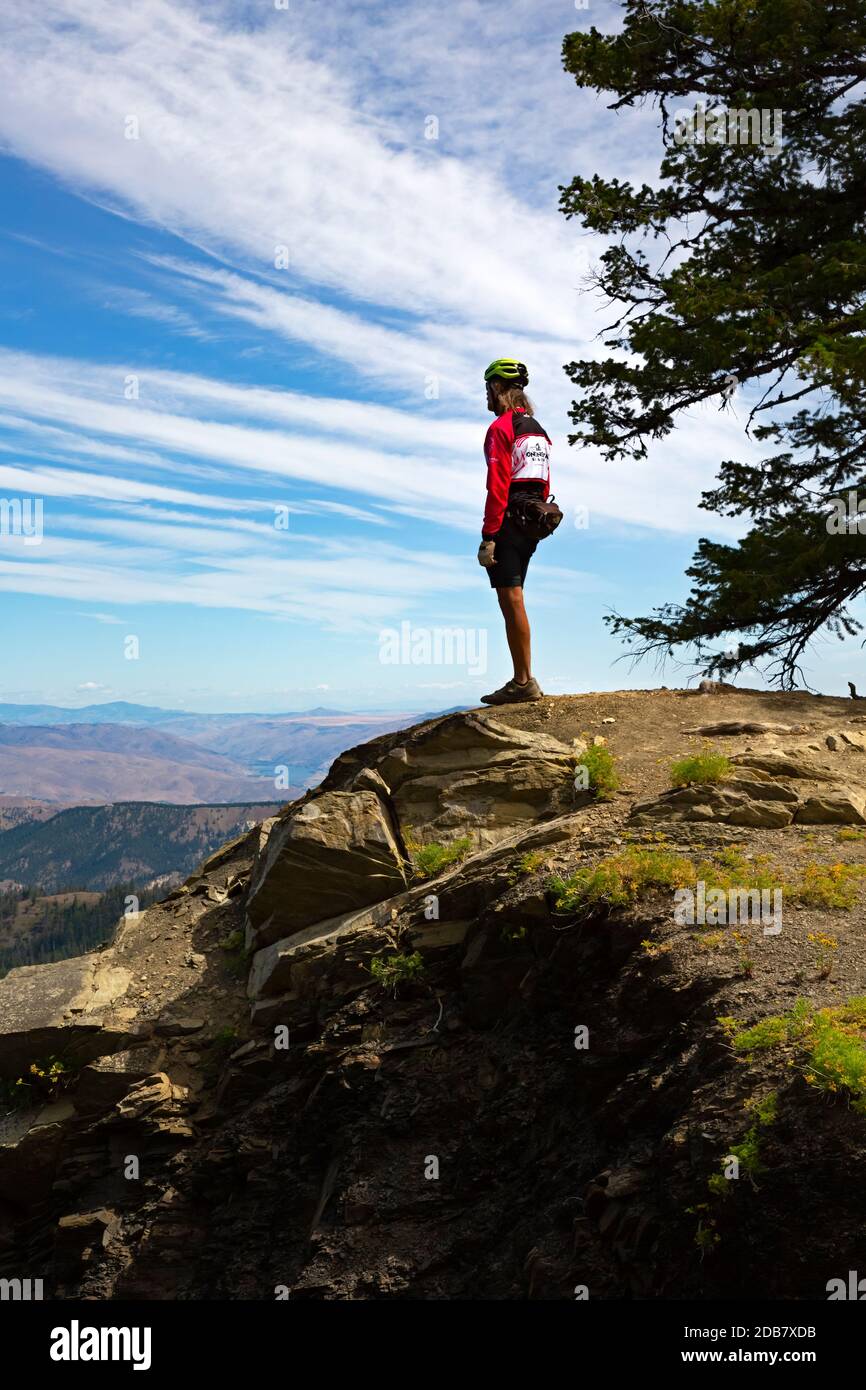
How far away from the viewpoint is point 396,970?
9562 millimetres

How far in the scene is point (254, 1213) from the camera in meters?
9.15

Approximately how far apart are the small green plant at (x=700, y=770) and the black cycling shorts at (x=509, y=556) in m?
3.35

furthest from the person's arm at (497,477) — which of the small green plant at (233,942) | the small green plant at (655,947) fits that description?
the small green plant at (655,947)

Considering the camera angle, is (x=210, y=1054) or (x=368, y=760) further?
(x=368, y=760)

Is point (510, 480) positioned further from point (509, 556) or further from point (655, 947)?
point (655, 947)

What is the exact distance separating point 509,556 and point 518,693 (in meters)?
2.08

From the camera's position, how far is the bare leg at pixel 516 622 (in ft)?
40.7

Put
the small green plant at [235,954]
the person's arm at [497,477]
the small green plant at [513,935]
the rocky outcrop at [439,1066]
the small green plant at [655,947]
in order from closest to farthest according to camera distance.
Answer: the rocky outcrop at [439,1066]
the small green plant at [655,947]
the small green plant at [513,935]
the small green plant at [235,954]
the person's arm at [497,477]

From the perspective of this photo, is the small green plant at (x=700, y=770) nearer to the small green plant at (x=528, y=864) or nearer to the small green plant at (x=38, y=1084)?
the small green plant at (x=528, y=864)

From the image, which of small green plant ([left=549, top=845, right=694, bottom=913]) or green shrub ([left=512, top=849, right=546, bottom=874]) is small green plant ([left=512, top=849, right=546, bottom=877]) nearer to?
green shrub ([left=512, top=849, right=546, bottom=874])

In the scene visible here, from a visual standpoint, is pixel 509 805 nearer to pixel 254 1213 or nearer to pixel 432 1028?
pixel 432 1028

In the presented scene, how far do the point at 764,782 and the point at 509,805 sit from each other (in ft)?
9.22

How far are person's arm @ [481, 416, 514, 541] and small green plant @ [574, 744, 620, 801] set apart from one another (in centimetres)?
304

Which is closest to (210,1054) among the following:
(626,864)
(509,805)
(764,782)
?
(509,805)
